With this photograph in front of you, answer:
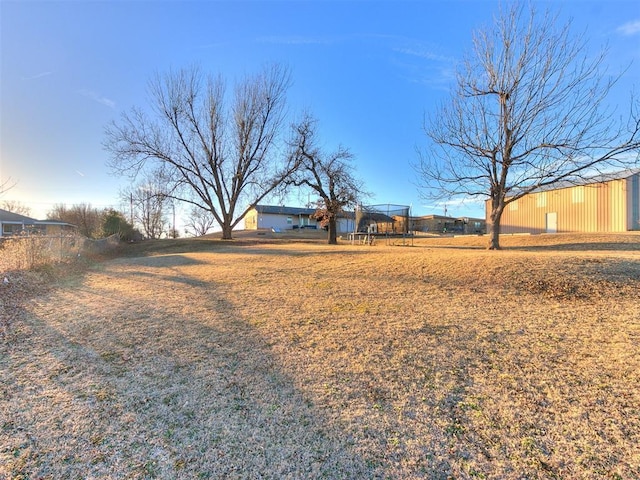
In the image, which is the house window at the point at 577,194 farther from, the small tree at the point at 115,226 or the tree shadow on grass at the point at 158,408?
the small tree at the point at 115,226

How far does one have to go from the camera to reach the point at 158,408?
247 cm

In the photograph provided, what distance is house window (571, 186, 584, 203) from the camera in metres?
22.5

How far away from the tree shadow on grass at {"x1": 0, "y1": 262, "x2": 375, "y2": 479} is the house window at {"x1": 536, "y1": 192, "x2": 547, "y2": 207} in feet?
92.8

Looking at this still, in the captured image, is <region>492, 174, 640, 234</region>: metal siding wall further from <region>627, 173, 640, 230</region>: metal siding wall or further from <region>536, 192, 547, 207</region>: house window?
<region>536, 192, 547, 207</region>: house window

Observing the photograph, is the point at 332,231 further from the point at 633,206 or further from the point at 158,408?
the point at 633,206

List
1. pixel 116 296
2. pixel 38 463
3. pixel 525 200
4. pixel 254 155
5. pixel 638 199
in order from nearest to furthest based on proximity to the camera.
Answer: pixel 38 463 < pixel 116 296 < pixel 638 199 < pixel 254 155 < pixel 525 200

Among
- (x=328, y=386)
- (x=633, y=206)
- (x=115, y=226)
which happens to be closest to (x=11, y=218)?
(x=115, y=226)

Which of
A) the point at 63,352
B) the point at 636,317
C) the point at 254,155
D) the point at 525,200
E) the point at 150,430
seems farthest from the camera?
the point at 525,200

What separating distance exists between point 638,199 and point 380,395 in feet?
85.7

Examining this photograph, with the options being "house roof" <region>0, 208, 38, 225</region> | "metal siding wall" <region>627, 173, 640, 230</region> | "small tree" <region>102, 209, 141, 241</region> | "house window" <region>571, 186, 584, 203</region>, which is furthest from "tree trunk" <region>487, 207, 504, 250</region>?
"house roof" <region>0, 208, 38, 225</region>

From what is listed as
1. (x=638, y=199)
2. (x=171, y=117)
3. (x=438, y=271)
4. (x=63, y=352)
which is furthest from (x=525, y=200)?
(x=63, y=352)

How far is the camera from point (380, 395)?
104 inches

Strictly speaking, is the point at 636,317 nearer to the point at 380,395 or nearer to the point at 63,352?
the point at 380,395

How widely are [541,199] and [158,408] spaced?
30.0m
